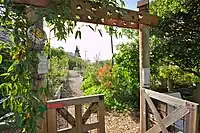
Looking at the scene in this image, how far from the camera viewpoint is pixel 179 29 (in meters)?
3.77

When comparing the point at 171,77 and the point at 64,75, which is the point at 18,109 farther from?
the point at 64,75

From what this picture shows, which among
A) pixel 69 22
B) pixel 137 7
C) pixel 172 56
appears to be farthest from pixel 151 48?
pixel 69 22

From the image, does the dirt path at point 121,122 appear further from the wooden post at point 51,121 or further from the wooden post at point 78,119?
the wooden post at point 51,121

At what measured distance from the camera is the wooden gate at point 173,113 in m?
2.17

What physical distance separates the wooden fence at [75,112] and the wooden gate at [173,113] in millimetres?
698

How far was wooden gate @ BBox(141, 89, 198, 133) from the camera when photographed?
2172 millimetres

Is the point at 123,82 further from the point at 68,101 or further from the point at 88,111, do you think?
the point at 68,101

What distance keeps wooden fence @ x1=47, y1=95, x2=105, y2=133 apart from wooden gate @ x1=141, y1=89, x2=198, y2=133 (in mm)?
698

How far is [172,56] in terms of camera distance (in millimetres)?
4016

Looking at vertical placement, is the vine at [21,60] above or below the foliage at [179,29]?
below

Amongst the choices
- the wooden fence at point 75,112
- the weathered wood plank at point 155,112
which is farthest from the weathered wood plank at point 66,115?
the weathered wood plank at point 155,112

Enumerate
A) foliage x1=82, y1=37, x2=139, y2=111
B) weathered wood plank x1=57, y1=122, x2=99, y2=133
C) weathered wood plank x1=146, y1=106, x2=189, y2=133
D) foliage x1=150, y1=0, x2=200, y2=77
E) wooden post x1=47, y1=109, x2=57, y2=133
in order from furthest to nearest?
foliage x1=82, y1=37, x2=139, y2=111 < foliage x1=150, y1=0, x2=200, y2=77 < weathered wood plank x1=57, y1=122, x2=99, y2=133 < wooden post x1=47, y1=109, x2=57, y2=133 < weathered wood plank x1=146, y1=106, x2=189, y2=133

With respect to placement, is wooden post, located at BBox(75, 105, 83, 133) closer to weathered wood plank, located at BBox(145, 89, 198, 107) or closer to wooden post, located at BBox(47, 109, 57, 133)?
wooden post, located at BBox(47, 109, 57, 133)

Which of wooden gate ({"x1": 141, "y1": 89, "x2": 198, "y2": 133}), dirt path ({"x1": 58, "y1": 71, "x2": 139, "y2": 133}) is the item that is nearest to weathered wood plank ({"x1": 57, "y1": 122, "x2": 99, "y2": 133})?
dirt path ({"x1": 58, "y1": 71, "x2": 139, "y2": 133})
